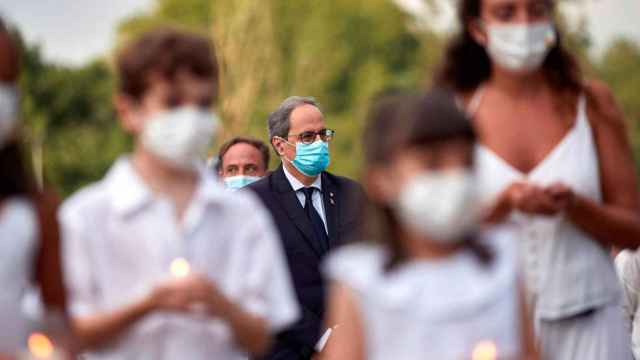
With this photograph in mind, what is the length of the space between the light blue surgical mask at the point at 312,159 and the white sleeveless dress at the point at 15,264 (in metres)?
5.29

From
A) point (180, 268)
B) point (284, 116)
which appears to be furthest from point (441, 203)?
point (284, 116)

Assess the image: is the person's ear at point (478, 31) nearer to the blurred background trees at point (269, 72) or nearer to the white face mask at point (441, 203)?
the white face mask at point (441, 203)

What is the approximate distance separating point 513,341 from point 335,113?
64575 mm

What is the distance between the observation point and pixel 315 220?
34.2 feet

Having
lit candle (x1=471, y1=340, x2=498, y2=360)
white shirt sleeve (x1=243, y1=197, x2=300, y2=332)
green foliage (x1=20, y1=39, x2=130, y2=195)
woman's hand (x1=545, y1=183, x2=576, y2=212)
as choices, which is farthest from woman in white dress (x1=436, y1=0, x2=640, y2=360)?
green foliage (x1=20, y1=39, x2=130, y2=195)

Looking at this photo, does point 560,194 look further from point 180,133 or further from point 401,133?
point 180,133

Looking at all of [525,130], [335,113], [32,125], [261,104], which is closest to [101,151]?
[32,125]

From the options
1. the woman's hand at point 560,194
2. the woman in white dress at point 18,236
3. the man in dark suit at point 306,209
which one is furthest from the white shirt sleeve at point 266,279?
the man in dark suit at point 306,209

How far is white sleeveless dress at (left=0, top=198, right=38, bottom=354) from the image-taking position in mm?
5094

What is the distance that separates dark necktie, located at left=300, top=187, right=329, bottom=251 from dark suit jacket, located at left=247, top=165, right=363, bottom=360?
3 cm

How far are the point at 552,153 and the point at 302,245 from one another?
4.24m

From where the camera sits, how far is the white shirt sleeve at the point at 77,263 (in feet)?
17.3

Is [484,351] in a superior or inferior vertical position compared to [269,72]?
inferior

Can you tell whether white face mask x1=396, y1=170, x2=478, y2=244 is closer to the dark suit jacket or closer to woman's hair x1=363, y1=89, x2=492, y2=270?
woman's hair x1=363, y1=89, x2=492, y2=270
